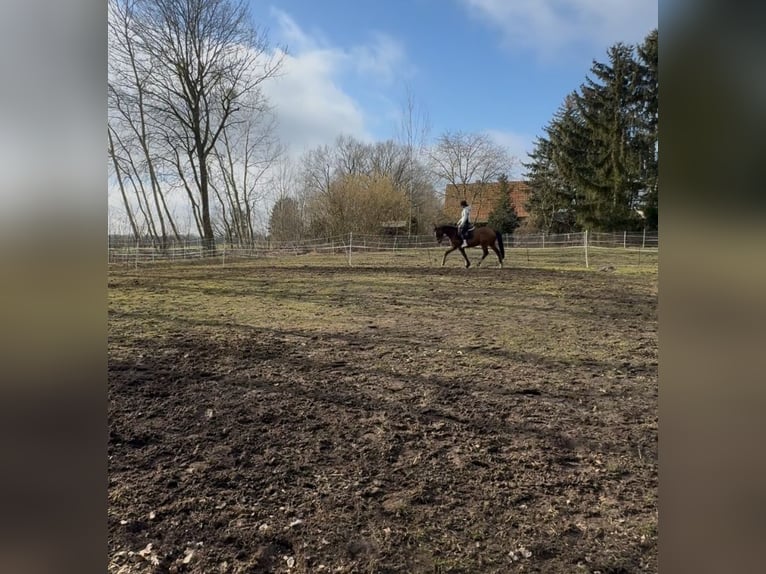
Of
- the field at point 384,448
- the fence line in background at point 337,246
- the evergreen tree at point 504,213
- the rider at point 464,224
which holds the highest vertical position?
the evergreen tree at point 504,213

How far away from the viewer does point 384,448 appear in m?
2.12

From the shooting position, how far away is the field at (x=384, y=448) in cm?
143

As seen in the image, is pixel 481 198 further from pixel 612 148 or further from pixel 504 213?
pixel 612 148

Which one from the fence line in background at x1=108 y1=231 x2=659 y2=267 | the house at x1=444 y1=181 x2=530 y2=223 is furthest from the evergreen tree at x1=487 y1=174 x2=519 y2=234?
the fence line in background at x1=108 y1=231 x2=659 y2=267

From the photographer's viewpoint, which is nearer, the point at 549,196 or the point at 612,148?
the point at 612,148

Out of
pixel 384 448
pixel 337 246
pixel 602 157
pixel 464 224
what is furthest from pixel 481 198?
pixel 384 448

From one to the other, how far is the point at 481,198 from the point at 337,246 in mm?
11125

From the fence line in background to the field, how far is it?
35.1 feet

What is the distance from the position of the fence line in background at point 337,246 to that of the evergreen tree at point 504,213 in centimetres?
567

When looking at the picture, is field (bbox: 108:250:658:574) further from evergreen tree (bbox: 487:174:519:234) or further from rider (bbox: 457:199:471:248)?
evergreen tree (bbox: 487:174:519:234)

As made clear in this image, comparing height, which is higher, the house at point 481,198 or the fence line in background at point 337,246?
the house at point 481,198

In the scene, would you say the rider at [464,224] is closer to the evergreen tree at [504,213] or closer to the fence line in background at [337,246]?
the fence line in background at [337,246]

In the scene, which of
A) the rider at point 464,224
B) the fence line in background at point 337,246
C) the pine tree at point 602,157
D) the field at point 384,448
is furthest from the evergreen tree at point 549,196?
the field at point 384,448
